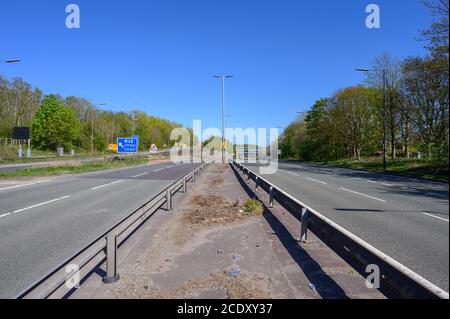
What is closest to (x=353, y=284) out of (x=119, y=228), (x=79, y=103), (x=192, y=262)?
(x=192, y=262)

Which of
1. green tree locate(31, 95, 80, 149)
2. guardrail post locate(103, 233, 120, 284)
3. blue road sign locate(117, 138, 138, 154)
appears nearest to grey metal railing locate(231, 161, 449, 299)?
guardrail post locate(103, 233, 120, 284)

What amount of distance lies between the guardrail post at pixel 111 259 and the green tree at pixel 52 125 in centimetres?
7432

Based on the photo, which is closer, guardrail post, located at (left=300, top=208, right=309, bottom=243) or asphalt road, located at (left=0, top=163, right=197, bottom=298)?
asphalt road, located at (left=0, top=163, right=197, bottom=298)

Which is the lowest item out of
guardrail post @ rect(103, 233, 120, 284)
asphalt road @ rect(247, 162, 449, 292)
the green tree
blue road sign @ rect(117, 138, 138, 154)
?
asphalt road @ rect(247, 162, 449, 292)

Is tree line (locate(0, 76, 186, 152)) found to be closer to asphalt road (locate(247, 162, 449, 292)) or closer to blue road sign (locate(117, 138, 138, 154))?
blue road sign (locate(117, 138, 138, 154))

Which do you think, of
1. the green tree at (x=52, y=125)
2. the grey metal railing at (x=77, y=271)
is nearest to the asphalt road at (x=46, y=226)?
the grey metal railing at (x=77, y=271)

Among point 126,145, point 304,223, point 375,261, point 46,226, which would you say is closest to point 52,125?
point 126,145

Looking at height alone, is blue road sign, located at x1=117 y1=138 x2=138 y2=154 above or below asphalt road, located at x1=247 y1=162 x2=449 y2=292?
above

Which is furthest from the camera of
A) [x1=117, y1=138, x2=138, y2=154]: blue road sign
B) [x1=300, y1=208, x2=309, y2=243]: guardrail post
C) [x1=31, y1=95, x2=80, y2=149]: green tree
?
[x1=31, y1=95, x2=80, y2=149]: green tree

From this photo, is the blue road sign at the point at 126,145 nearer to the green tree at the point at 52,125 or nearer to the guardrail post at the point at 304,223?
the green tree at the point at 52,125

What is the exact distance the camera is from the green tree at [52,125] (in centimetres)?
7044

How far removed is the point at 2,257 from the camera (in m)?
5.99

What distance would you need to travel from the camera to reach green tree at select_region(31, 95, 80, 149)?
70.4 meters

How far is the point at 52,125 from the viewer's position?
70625 millimetres
